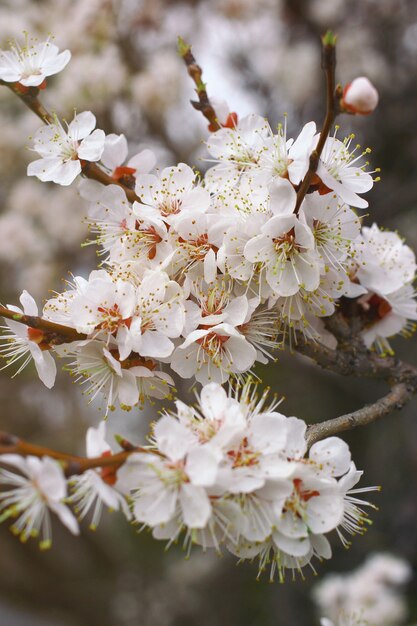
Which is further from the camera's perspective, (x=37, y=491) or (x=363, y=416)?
(x=363, y=416)

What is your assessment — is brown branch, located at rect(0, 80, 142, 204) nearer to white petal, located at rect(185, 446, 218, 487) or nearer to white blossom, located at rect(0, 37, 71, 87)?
white blossom, located at rect(0, 37, 71, 87)

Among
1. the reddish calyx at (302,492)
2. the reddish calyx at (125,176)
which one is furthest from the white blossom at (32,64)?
the reddish calyx at (302,492)

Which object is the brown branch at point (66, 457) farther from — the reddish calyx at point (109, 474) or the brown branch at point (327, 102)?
the brown branch at point (327, 102)

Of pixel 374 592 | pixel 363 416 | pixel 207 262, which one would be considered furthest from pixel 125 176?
pixel 374 592

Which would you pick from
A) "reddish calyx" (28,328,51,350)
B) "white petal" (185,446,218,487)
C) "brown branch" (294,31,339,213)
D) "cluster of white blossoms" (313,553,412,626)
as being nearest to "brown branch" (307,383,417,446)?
"white petal" (185,446,218,487)

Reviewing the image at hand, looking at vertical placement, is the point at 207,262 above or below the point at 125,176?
below

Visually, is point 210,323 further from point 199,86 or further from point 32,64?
point 32,64

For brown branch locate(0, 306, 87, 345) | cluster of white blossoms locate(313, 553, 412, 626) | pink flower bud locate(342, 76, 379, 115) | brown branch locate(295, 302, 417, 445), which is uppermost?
pink flower bud locate(342, 76, 379, 115)
